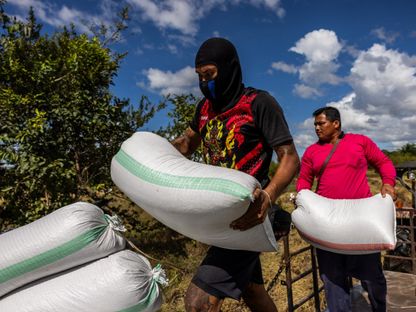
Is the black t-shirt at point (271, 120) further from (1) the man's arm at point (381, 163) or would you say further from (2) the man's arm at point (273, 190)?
(1) the man's arm at point (381, 163)

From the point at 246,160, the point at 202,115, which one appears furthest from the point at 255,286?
the point at 202,115

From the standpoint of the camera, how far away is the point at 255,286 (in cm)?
202

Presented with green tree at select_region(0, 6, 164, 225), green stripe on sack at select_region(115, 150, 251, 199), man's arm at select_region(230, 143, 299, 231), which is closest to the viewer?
green stripe on sack at select_region(115, 150, 251, 199)

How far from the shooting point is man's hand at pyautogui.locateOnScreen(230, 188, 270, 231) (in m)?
1.46

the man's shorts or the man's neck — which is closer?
the man's shorts

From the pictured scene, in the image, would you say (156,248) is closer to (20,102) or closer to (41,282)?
(20,102)

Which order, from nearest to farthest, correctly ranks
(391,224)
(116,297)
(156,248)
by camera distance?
(116,297) < (391,224) < (156,248)

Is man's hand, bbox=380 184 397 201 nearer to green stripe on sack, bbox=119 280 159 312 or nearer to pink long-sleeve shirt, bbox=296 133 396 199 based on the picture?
pink long-sleeve shirt, bbox=296 133 396 199

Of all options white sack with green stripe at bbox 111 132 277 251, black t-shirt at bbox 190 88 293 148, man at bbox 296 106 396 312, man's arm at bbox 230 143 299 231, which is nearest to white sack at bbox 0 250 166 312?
white sack with green stripe at bbox 111 132 277 251

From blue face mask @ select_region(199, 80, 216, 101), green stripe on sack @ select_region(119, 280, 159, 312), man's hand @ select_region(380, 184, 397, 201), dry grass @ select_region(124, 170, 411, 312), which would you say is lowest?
dry grass @ select_region(124, 170, 411, 312)

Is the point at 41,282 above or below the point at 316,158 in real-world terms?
below

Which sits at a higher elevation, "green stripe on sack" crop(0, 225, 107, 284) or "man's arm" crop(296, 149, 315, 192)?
"man's arm" crop(296, 149, 315, 192)

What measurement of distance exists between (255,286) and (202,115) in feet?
3.07

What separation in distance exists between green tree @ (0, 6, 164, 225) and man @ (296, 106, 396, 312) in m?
2.37
